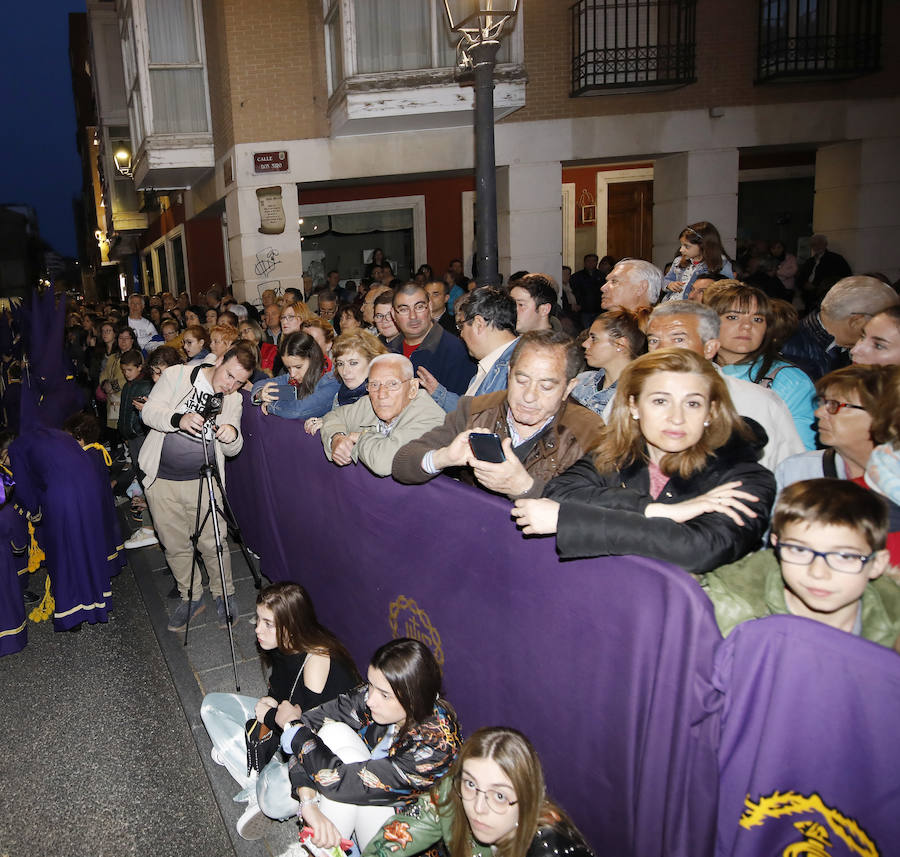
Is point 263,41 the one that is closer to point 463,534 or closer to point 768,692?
point 463,534

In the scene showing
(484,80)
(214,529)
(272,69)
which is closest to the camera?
(214,529)

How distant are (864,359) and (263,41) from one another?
12.6 meters

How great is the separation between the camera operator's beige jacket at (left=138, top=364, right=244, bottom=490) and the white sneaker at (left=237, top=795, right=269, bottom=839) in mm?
2587

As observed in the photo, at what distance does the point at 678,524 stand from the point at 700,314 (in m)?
1.65

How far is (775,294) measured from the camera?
820cm

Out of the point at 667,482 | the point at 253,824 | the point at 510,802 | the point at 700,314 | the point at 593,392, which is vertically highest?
the point at 700,314

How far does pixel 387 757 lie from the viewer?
2.92 metres

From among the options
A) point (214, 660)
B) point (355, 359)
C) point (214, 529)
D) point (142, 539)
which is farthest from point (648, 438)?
point (142, 539)

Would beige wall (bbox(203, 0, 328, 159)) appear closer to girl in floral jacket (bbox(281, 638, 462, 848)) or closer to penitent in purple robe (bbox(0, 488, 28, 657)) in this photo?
penitent in purple robe (bbox(0, 488, 28, 657))

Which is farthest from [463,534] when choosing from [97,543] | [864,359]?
[97,543]

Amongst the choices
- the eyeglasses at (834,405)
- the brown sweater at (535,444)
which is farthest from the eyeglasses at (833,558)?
the brown sweater at (535,444)

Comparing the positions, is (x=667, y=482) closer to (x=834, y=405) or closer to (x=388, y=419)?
(x=834, y=405)

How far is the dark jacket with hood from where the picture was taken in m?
2.12

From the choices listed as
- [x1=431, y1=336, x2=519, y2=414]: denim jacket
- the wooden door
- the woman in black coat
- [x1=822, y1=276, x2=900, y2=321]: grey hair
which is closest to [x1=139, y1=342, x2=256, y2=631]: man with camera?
[x1=431, y1=336, x2=519, y2=414]: denim jacket
